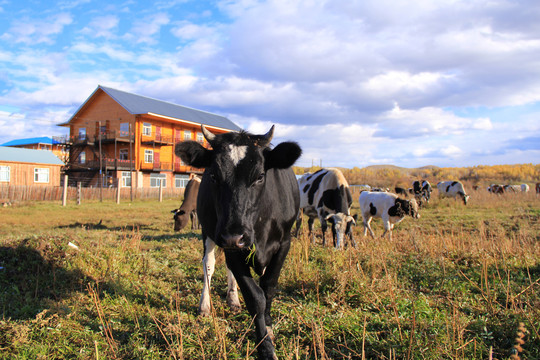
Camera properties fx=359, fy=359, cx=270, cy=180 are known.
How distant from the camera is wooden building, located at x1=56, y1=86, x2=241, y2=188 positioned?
125 ft

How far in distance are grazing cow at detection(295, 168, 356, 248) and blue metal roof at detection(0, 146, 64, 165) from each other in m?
32.2

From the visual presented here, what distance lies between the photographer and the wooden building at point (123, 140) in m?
38.1

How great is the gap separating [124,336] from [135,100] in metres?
42.2

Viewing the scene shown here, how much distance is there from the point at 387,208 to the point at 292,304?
844cm

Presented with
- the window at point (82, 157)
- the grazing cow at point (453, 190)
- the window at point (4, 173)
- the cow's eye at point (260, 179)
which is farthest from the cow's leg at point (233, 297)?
the window at point (82, 157)

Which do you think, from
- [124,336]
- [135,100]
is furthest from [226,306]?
[135,100]

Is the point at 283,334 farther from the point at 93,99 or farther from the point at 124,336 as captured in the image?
the point at 93,99

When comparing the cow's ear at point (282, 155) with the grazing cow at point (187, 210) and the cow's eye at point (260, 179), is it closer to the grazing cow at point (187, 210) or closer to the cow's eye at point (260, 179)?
the cow's eye at point (260, 179)

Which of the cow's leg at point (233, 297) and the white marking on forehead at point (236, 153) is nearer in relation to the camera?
the white marking on forehead at point (236, 153)

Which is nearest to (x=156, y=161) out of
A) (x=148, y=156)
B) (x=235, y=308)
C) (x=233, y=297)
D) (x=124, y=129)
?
(x=148, y=156)

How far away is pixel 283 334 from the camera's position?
3.74m

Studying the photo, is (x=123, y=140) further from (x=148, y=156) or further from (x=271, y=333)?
(x=271, y=333)

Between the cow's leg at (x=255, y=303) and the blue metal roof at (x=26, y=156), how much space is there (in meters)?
36.9

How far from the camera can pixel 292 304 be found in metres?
4.29
